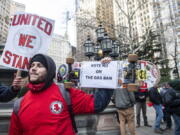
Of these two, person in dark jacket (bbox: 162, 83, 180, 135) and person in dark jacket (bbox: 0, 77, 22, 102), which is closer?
person in dark jacket (bbox: 0, 77, 22, 102)

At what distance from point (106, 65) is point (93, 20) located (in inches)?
443

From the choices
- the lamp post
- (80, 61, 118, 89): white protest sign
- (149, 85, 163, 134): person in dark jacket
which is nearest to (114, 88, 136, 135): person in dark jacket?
(149, 85, 163, 134): person in dark jacket

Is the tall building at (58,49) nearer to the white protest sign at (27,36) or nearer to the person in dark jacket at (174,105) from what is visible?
the person in dark jacket at (174,105)

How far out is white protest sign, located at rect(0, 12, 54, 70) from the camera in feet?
7.67

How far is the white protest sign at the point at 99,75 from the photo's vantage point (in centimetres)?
198

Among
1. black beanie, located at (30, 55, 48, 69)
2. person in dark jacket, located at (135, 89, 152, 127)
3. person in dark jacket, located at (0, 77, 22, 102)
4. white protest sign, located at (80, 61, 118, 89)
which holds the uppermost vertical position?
black beanie, located at (30, 55, 48, 69)

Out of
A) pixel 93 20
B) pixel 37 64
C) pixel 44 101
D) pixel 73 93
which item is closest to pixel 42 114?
pixel 44 101

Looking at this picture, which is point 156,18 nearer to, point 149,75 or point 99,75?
point 149,75

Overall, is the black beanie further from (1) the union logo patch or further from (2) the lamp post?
(2) the lamp post

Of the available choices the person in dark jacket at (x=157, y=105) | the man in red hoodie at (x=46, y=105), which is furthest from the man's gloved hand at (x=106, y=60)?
the person in dark jacket at (x=157, y=105)

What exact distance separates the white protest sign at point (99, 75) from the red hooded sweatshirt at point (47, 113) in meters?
0.38

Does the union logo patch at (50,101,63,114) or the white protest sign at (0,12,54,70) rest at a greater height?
the white protest sign at (0,12,54,70)

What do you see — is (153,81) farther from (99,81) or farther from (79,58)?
(79,58)

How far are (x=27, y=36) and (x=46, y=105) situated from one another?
4.40ft
